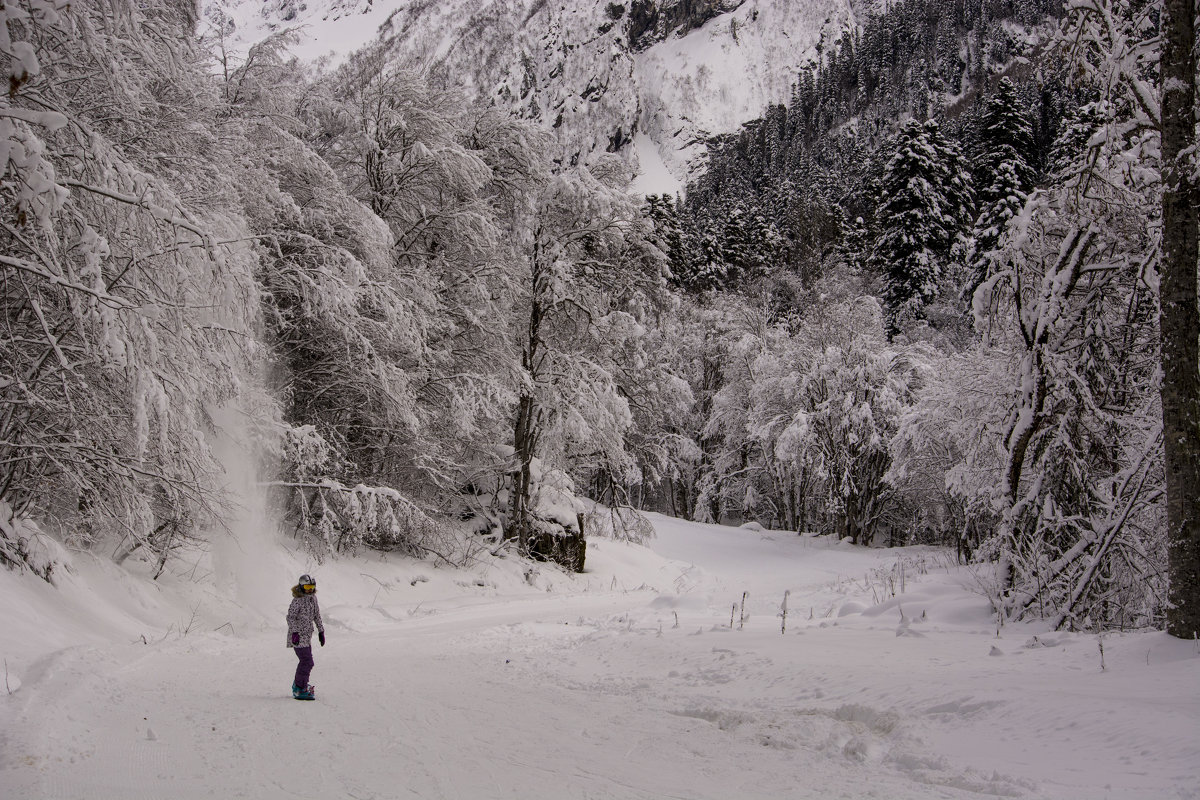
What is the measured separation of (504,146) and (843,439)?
61.2ft

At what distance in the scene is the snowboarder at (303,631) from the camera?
641cm

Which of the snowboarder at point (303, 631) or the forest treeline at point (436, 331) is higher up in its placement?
the forest treeline at point (436, 331)

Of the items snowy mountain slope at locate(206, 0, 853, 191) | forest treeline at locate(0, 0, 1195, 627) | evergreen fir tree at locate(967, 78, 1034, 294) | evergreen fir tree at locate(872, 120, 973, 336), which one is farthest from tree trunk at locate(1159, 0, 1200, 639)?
snowy mountain slope at locate(206, 0, 853, 191)

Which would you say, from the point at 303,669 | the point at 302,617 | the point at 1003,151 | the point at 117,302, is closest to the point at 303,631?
the point at 302,617

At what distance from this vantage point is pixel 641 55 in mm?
183875

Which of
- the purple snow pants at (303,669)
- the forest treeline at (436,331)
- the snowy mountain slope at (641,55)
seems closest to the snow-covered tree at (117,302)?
the forest treeline at (436,331)

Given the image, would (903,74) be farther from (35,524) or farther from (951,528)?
(35,524)

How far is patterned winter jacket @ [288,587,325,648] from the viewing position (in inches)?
262

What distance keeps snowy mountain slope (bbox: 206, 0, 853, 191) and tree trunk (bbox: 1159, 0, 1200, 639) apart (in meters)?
140

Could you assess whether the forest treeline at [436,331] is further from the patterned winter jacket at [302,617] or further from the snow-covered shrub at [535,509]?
the patterned winter jacket at [302,617]

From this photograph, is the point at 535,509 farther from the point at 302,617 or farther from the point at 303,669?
the point at 303,669

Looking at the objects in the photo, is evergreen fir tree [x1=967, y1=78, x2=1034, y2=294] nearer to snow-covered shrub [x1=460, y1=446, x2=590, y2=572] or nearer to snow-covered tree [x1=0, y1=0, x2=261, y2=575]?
snow-covered shrub [x1=460, y1=446, x2=590, y2=572]

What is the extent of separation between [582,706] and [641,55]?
7815 inches

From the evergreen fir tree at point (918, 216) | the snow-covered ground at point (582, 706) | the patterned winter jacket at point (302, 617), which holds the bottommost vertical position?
the snow-covered ground at point (582, 706)
